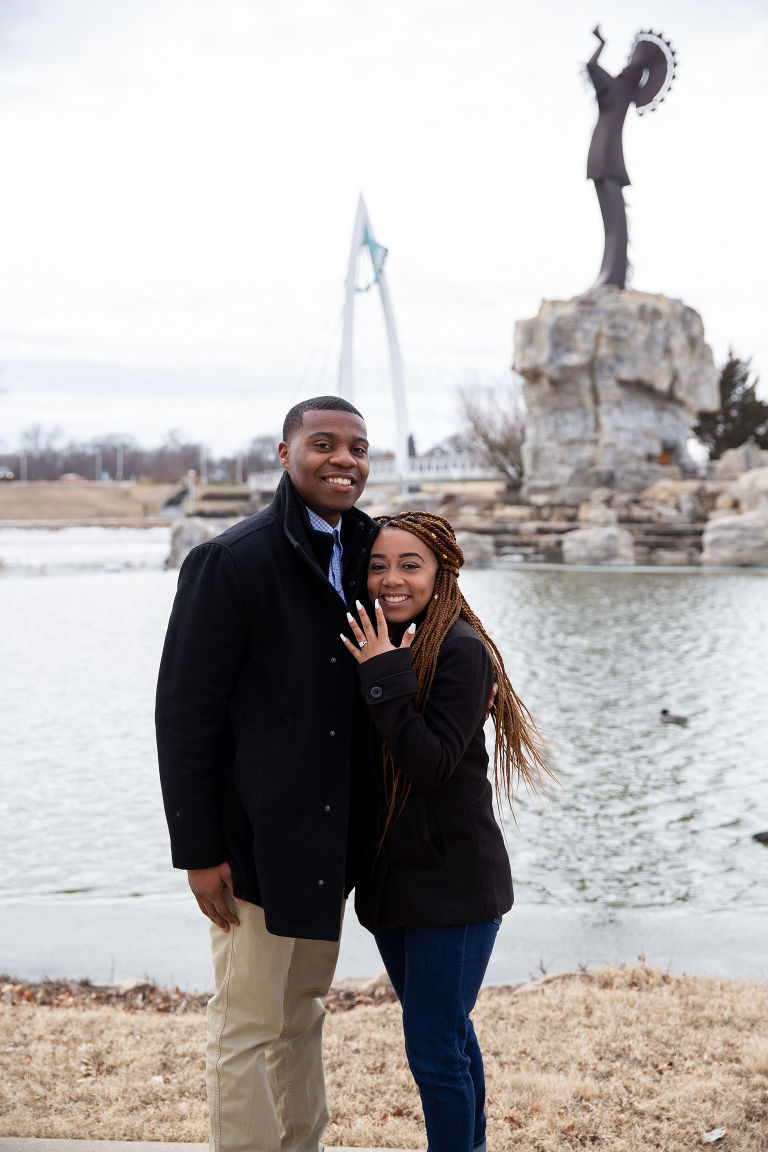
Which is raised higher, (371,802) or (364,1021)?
(371,802)

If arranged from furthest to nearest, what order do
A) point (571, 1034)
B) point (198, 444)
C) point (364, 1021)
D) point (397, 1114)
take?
point (198, 444) → point (364, 1021) → point (571, 1034) → point (397, 1114)

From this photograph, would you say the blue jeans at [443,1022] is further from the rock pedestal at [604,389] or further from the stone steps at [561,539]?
the rock pedestal at [604,389]

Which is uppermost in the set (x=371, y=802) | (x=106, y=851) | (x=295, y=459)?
(x=295, y=459)

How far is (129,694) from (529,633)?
5.08m

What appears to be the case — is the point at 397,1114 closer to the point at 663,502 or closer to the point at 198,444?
the point at 663,502

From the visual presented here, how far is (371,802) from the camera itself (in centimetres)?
199

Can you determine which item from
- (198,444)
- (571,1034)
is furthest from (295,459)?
(198,444)

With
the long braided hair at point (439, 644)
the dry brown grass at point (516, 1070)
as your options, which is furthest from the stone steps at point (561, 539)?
the long braided hair at point (439, 644)

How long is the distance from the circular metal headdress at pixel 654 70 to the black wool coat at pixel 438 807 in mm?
31176

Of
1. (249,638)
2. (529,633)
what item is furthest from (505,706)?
(529,633)

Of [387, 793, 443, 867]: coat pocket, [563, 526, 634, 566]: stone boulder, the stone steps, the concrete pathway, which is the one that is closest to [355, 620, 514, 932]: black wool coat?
[387, 793, 443, 867]: coat pocket

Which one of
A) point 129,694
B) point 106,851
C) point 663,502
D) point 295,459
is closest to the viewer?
point 295,459

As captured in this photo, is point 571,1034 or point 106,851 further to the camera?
point 106,851

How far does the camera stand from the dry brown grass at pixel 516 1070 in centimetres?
237
